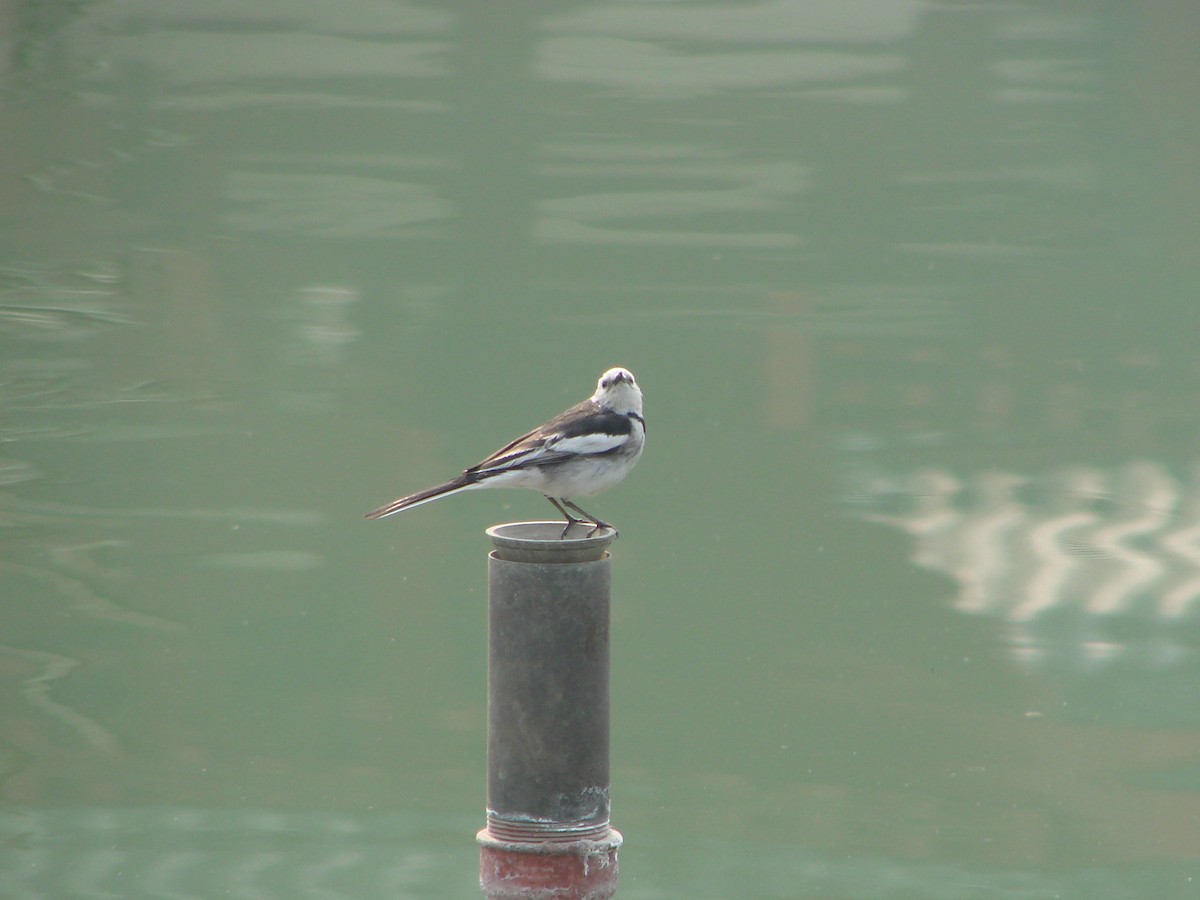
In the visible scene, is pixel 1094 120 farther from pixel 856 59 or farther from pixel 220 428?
pixel 220 428

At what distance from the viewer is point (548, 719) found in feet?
12.0

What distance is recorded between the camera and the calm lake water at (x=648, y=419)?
6.80 metres

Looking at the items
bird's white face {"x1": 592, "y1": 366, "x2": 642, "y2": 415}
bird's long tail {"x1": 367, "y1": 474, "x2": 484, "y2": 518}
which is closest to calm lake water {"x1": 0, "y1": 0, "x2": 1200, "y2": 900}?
bird's white face {"x1": 592, "y1": 366, "x2": 642, "y2": 415}

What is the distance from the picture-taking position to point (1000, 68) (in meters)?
7.34

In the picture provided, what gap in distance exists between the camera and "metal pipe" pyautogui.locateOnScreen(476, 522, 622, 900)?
142 inches

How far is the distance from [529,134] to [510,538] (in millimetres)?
4063

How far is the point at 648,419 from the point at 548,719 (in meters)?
3.64

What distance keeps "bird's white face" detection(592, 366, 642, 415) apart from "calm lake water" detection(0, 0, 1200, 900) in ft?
9.79

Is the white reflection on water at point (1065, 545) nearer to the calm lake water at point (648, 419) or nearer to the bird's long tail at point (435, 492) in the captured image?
the calm lake water at point (648, 419)

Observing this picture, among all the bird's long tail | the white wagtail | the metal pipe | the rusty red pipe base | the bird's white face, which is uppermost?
the bird's white face

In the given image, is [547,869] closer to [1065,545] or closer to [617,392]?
[617,392]

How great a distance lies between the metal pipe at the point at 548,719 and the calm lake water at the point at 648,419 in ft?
9.88

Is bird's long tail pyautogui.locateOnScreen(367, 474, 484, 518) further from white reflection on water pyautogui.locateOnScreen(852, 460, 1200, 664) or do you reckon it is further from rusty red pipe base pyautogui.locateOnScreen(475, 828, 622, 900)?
white reflection on water pyautogui.locateOnScreen(852, 460, 1200, 664)

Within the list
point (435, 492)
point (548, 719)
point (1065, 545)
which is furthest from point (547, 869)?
point (1065, 545)
